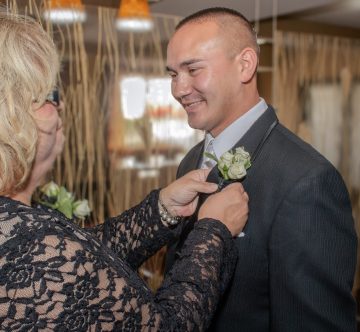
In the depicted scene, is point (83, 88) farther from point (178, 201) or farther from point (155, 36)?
point (178, 201)

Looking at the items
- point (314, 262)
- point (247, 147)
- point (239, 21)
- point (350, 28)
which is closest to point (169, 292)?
point (314, 262)

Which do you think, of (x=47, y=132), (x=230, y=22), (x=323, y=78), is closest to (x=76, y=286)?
(x=47, y=132)

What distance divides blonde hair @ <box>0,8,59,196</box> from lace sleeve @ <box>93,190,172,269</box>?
0.48 meters

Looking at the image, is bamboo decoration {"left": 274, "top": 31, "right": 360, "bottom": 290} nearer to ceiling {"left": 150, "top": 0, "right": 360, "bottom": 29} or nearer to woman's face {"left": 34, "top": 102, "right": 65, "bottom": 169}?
ceiling {"left": 150, "top": 0, "right": 360, "bottom": 29}

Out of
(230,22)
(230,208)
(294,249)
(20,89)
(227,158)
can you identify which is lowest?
(294,249)

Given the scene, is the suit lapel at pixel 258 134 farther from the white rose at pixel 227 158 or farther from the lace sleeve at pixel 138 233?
the lace sleeve at pixel 138 233

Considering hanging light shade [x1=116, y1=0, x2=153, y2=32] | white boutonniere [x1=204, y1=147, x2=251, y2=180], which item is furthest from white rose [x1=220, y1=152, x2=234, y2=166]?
hanging light shade [x1=116, y1=0, x2=153, y2=32]

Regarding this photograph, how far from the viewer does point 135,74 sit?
2.30 metres

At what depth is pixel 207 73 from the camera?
5.00 feet

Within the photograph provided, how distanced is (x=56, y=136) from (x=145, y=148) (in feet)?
4.12

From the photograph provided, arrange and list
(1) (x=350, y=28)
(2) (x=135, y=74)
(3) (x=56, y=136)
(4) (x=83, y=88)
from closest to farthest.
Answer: (3) (x=56, y=136) < (4) (x=83, y=88) < (2) (x=135, y=74) < (1) (x=350, y=28)

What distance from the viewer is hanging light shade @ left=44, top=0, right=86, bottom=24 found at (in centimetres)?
194

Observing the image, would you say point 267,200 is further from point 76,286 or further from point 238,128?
point 76,286

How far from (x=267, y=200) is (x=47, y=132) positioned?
0.58 m
